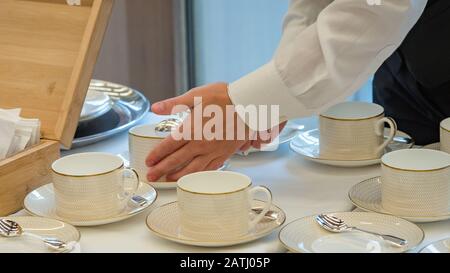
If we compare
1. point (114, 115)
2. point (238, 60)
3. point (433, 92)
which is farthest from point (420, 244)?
point (238, 60)

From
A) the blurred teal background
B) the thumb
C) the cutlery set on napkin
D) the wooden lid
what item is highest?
the wooden lid

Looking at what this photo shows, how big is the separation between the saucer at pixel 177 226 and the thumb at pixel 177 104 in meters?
0.18

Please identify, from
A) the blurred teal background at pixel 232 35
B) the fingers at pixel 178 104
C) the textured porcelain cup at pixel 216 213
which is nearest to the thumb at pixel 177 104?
the fingers at pixel 178 104

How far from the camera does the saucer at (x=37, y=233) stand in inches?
40.1

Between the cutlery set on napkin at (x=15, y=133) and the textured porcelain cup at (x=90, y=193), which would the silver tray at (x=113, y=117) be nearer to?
the cutlery set on napkin at (x=15, y=133)

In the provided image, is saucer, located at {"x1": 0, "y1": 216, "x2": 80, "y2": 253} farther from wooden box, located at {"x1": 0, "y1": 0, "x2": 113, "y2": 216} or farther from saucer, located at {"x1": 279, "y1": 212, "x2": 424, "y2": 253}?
saucer, located at {"x1": 279, "y1": 212, "x2": 424, "y2": 253}

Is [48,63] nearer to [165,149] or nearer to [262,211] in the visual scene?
[165,149]

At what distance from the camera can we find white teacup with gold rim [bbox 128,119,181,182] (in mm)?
1260

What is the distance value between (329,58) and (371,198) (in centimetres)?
20

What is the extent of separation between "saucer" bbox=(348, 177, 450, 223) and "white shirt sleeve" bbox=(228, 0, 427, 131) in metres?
0.13

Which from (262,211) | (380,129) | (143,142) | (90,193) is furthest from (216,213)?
(380,129)

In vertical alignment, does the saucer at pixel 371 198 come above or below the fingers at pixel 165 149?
below

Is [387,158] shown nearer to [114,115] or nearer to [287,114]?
[287,114]

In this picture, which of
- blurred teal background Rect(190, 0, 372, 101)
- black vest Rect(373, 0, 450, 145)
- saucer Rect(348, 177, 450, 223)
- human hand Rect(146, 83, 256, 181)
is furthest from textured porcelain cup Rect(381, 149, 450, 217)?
blurred teal background Rect(190, 0, 372, 101)
